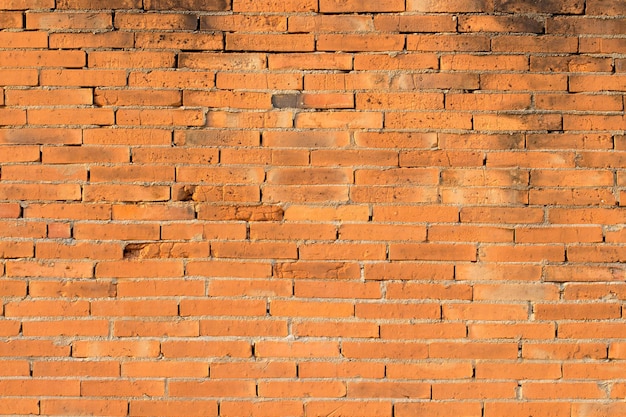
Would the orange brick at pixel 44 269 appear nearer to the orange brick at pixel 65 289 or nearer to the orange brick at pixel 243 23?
the orange brick at pixel 65 289

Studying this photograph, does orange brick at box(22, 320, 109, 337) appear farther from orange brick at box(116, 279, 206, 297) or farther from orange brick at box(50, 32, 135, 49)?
Result: orange brick at box(50, 32, 135, 49)

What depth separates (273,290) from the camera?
7.88ft

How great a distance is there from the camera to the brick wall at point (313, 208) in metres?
2.39

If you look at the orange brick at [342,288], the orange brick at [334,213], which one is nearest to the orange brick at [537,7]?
the orange brick at [334,213]

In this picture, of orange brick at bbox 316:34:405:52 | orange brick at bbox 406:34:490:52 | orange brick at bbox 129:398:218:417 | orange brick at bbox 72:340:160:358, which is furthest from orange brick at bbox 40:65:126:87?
orange brick at bbox 129:398:218:417

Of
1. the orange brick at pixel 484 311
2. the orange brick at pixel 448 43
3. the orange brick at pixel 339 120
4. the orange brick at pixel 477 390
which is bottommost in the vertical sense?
the orange brick at pixel 477 390

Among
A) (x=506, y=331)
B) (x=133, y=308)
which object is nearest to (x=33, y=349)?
(x=133, y=308)

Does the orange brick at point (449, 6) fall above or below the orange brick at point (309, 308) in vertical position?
above

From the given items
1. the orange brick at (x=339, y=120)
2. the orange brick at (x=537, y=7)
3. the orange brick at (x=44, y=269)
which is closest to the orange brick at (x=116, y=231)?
the orange brick at (x=44, y=269)

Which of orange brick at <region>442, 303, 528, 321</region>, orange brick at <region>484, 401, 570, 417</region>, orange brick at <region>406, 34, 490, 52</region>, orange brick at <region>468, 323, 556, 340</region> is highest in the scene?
orange brick at <region>406, 34, 490, 52</region>

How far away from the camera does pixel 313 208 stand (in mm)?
2418

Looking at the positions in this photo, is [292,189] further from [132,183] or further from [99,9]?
[99,9]

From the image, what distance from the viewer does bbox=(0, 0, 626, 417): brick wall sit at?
7.84 feet

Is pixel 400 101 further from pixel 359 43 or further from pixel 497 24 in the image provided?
pixel 497 24
